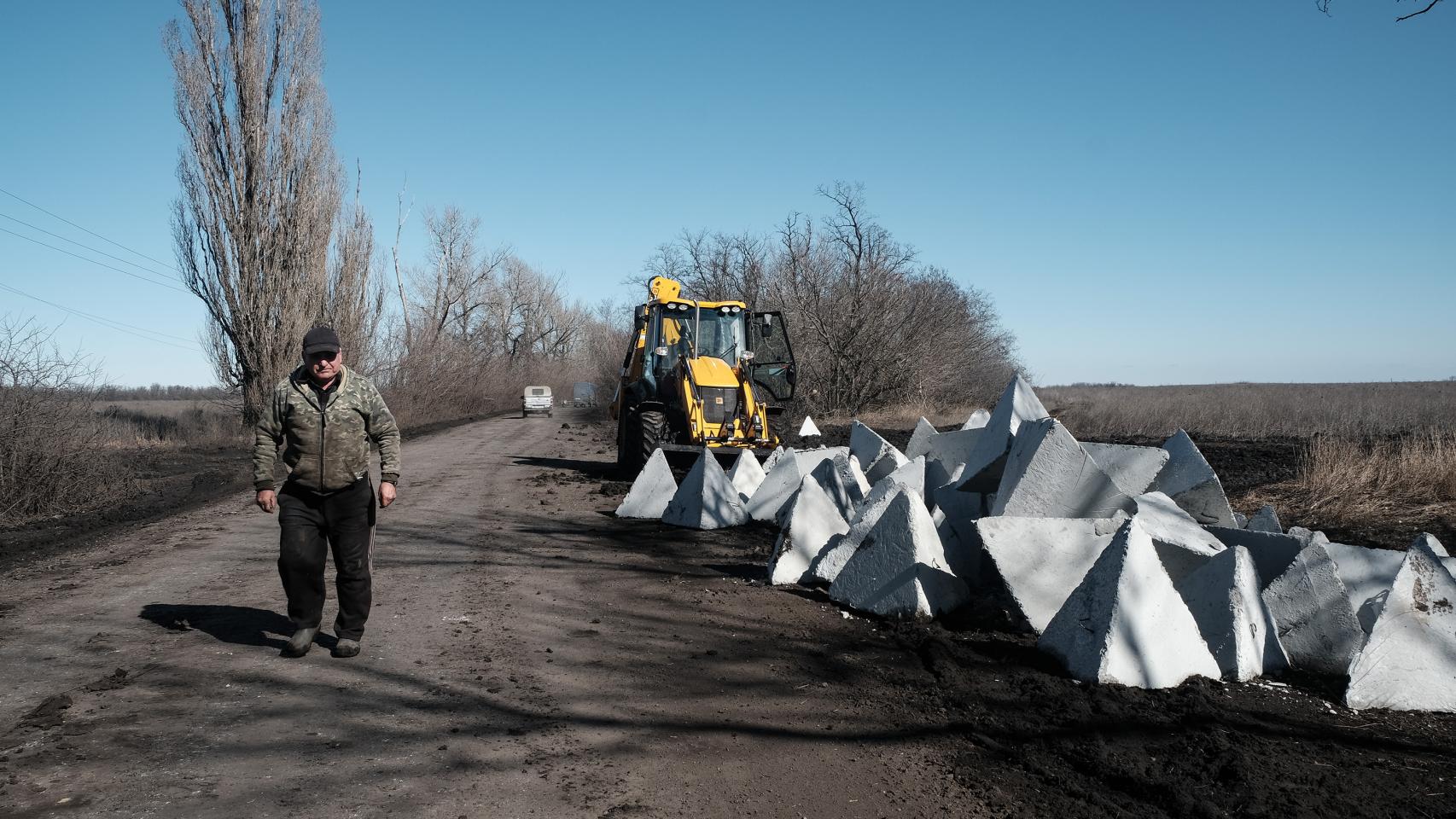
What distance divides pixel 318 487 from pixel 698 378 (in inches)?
343

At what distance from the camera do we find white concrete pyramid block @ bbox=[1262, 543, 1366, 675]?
5.05m

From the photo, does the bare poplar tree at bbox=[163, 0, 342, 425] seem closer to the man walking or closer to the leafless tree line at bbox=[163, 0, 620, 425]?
the leafless tree line at bbox=[163, 0, 620, 425]

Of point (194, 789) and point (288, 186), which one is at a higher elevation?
point (288, 186)

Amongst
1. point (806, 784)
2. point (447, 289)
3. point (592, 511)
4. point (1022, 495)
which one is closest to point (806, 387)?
point (592, 511)

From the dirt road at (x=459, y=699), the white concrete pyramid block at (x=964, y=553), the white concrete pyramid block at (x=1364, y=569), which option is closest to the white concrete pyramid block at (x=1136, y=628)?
the dirt road at (x=459, y=699)

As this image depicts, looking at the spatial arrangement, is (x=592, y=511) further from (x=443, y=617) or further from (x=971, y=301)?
(x=971, y=301)

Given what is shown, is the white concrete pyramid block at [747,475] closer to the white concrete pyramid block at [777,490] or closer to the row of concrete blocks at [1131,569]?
the white concrete pyramid block at [777,490]

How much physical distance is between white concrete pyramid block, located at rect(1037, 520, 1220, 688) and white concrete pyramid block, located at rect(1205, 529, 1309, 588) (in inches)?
42.4

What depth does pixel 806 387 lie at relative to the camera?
30859 millimetres

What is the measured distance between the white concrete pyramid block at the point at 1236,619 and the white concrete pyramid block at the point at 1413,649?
0.47m

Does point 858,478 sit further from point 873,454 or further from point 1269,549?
point 1269,549

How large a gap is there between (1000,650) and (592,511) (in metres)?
6.65

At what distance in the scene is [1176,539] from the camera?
210 inches

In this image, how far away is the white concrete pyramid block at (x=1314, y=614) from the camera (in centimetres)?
505
